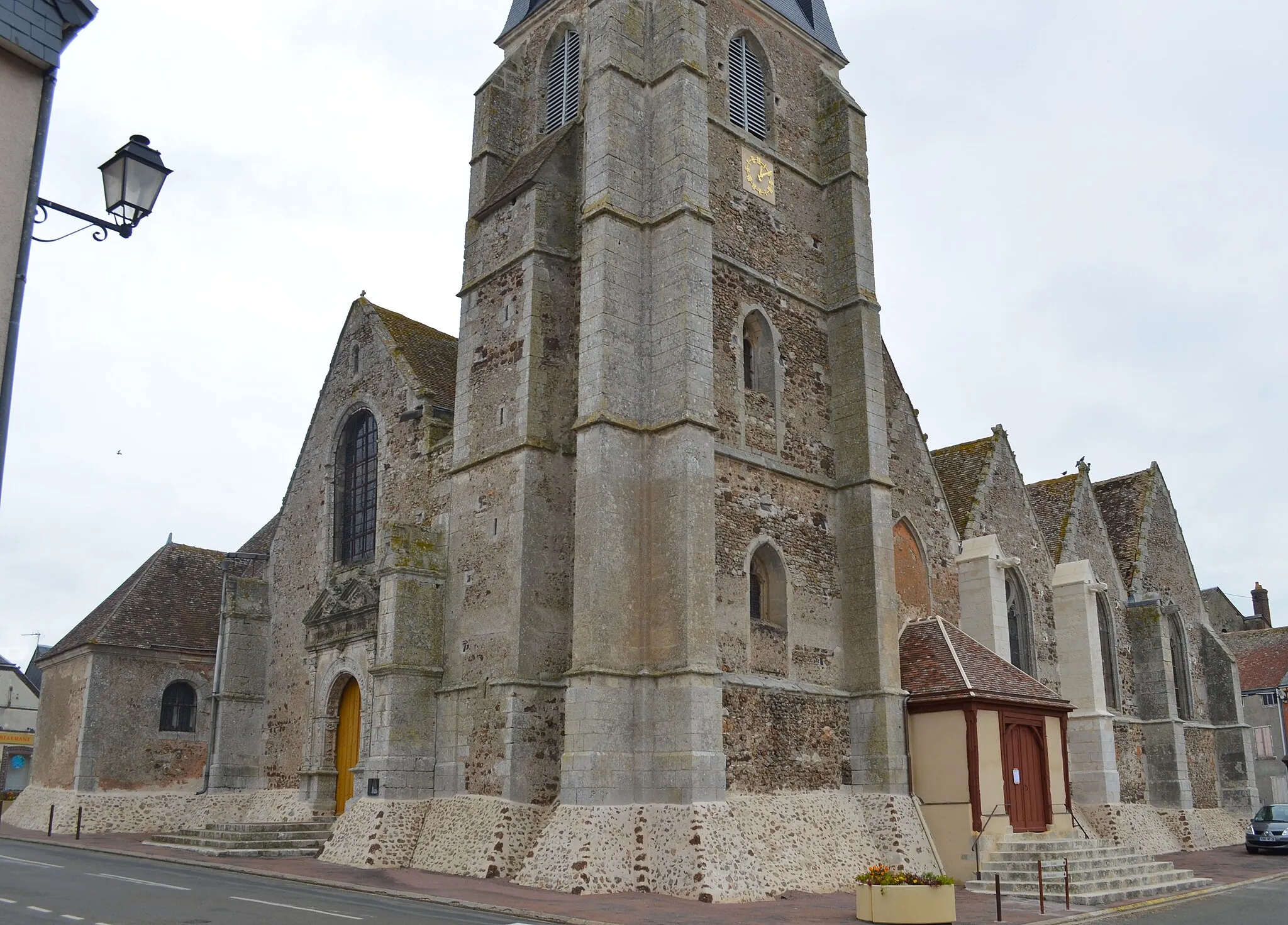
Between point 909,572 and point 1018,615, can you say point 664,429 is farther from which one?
point 1018,615

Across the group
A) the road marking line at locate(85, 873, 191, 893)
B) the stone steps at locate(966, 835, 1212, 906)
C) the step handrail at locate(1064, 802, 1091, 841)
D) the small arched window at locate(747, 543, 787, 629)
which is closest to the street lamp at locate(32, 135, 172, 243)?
the road marking line at locate(85, 873, 191, 893)

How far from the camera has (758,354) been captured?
65.8 feet

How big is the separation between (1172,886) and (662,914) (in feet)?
30.5

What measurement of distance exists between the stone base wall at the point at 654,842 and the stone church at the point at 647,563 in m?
0.05

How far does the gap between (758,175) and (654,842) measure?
11.9 metres

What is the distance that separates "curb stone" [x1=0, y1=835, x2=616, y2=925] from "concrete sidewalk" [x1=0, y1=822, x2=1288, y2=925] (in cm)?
2

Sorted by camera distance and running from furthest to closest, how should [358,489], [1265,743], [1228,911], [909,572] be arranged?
[1265,743] < [358,489] < [909,572] < [1228,911]

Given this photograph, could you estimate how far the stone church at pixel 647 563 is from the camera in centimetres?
1652

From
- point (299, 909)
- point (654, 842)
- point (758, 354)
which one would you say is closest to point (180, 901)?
point (299, 909)

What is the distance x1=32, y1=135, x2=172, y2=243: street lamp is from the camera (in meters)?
7.81

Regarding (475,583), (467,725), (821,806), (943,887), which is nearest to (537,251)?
(475,583)

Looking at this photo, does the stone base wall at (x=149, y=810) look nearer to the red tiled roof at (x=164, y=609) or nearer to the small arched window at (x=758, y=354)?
the red tiled roof at (x=164, y=609)

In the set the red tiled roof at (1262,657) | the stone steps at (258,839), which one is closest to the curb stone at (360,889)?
the stone steps at (258,839)

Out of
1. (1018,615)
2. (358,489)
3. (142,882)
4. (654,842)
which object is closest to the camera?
(142,882)
